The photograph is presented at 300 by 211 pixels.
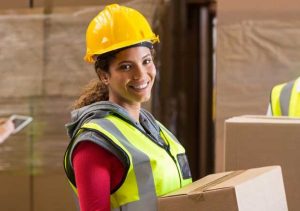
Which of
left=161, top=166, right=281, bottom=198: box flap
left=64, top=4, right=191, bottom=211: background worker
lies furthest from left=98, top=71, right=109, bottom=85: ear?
left=161, top=166, right=281, bottom=198: box flap

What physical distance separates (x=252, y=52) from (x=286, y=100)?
63 centimetres

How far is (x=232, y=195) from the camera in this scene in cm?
130

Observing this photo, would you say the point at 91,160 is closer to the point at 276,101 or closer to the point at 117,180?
the point at 117,180

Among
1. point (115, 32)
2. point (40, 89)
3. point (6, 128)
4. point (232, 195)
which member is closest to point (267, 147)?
point (232, 195)

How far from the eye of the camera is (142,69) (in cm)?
152

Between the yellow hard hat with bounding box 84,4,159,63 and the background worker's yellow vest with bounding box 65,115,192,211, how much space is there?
0.19 m

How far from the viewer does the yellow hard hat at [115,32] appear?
1515 mm

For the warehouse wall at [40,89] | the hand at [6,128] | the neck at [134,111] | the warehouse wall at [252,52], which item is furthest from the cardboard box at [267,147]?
the hand at [6,128]

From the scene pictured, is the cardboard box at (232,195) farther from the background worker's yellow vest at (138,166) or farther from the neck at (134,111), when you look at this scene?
the neck at (134,111)

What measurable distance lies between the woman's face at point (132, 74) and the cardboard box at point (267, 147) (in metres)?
0.35

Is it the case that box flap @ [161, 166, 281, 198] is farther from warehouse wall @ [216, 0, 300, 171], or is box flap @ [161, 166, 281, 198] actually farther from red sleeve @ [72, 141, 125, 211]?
warehouse wall @ [216, 0, 300, 171]

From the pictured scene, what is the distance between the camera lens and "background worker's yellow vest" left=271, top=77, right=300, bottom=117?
7.23 ft

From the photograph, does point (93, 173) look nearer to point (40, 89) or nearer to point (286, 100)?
point (286, 100)

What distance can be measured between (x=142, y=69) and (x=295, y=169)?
1.83 ft
